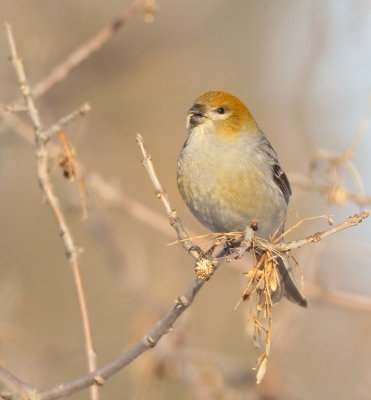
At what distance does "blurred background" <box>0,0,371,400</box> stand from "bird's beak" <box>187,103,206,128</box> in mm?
718

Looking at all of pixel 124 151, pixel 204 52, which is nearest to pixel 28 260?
pixel 124 151

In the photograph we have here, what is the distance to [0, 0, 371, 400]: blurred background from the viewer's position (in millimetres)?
4699

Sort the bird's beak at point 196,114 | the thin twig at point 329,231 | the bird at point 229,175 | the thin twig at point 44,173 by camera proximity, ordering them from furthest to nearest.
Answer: the bird's beak at point 196,114, the bird at point 229,175, the thin twig at point 44,173, the thin twig at point 329,231

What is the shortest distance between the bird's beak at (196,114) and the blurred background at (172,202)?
0.72m

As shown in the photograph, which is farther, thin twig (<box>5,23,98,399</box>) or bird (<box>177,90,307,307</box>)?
bird (<box>177,90,307,307</box>)

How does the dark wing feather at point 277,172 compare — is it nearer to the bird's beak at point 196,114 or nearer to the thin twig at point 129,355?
the bird's beak at point 196,114

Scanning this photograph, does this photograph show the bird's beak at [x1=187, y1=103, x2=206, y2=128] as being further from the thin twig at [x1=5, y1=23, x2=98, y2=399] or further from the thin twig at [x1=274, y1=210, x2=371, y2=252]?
the thin twig at [x1=274, y1=210, x2=371, y2=252]

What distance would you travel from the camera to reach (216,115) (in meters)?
4.77

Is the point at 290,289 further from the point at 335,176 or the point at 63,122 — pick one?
the point at 63,122

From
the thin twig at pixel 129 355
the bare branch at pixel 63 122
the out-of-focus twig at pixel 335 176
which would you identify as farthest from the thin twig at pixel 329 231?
the out-of-focus twig at pixel 335 176

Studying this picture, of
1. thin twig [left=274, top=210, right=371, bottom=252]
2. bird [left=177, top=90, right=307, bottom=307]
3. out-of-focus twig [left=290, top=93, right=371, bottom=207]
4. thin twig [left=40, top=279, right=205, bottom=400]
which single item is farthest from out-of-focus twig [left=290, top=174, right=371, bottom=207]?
thin twig [left=40, top=279, right=205, bottom=400]

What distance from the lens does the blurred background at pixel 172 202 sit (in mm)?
4699

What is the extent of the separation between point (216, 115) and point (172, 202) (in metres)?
2.42

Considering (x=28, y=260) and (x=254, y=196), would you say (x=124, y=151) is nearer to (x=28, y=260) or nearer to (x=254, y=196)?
(x=28, y=260)
